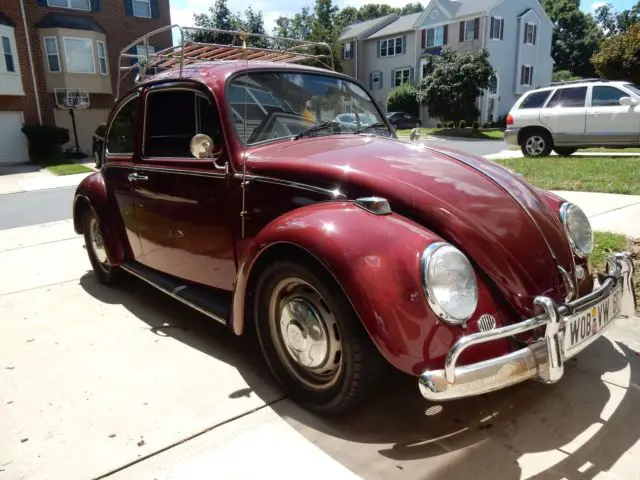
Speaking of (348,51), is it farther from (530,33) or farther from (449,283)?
(449,283)

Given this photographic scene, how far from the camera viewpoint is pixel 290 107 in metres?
3.35

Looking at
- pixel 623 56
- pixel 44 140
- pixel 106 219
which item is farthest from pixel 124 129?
pixel 623 56

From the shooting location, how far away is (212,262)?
330 centimetres

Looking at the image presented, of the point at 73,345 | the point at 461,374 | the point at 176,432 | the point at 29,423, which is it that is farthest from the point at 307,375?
the point at 73,345

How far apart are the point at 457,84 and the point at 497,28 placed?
30.4 feet

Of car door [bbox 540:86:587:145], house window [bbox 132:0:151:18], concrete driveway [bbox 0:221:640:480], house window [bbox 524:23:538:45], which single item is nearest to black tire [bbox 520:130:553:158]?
car door [bbox 540:86:587:145]

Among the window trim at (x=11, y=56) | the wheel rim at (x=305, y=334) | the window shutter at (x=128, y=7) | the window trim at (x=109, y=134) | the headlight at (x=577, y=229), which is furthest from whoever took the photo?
the window shutter at (x=128, y=7)

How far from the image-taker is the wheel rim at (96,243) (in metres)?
4.68

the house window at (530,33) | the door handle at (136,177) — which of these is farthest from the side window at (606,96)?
the house window at (530,33)

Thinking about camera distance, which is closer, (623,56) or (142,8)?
(623,56)

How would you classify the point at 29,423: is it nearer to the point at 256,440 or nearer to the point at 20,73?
the point at 256,440

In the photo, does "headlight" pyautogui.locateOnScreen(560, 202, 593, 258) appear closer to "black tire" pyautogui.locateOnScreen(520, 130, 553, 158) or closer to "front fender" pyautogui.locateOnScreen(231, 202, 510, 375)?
"front fender" pyautogui.locateOnScreen(231, 202, 510, 375)

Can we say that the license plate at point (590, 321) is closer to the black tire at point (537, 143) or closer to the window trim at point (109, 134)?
the window trim at point (109, 134)

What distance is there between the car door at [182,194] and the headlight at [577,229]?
2009 millimetres
